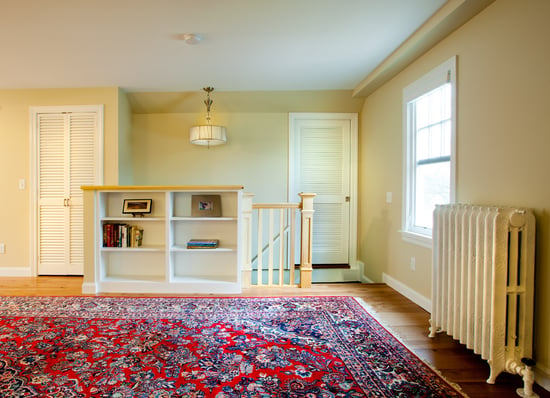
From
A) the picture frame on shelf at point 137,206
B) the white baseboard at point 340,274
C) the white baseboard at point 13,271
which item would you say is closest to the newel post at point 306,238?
the white baseboard at point 340,274

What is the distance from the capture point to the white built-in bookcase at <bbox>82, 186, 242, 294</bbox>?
328 cm

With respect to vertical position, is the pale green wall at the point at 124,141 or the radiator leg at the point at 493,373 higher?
the pale green wall at the point at 124,141

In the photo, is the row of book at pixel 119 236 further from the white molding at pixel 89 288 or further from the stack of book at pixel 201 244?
the stack of book at pixel 201 244

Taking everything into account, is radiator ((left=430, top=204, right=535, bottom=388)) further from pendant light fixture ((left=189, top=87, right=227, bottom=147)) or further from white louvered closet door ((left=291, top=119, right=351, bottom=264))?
pendant light fixture ((left=189, top=87, right=227, bottom=147))

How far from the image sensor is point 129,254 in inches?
137

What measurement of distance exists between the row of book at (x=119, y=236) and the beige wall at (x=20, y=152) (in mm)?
996

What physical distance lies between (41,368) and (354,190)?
153 inches

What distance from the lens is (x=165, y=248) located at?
130 inches

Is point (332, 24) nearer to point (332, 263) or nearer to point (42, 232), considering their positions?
point (332, 263)

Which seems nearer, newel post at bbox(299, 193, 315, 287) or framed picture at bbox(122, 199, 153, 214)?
framed picture at bbox(122, 199, 153, 214)

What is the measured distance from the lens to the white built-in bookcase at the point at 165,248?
10.8 ft

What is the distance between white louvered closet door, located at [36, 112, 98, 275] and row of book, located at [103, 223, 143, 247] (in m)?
1.06

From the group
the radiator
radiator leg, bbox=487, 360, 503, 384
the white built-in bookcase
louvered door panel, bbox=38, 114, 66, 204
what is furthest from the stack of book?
radiator leg, bbox=487, 360, 503, 384

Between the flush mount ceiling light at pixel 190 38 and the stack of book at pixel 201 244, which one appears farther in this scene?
the stack of book at pixel 201 244
